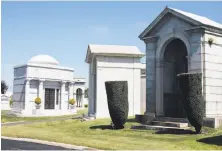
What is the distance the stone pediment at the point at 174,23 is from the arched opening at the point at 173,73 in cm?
165

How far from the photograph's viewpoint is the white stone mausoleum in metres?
41.3

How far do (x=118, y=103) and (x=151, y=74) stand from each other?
14.0ft

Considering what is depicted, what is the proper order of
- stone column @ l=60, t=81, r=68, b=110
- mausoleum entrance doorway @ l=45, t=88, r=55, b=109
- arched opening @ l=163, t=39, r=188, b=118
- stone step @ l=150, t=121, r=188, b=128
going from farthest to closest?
stone column @ l=60, t=81, r=68, b=110, mausoleum entrance doorway @ l=45, t=88, r=55, b=109, arched opening @ l=163, t=39, r=188, b=118, stone step @ l=150, t=121, r=188, b=128

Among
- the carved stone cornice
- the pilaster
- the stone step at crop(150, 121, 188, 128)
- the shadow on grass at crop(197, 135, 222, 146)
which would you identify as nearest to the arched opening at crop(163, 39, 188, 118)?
the pilaster

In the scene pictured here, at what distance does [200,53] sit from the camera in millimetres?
19922

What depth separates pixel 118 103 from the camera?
21062 millimetres

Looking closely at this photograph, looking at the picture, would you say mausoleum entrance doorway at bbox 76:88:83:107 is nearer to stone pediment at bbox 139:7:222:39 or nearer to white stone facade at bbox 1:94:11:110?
white stone facade at bbox 1:94:11:110

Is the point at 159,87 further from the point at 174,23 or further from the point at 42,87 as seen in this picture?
the point at 42,87

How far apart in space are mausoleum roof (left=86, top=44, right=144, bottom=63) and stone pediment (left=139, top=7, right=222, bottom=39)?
870 centimetres

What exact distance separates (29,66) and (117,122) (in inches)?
946

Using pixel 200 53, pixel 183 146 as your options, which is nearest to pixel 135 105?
pixel 200 53

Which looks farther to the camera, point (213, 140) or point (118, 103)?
point (118, 103)

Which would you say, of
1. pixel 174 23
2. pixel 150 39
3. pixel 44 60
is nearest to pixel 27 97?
pixel 44 60

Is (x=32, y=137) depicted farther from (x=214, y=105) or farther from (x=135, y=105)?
(x=135, y=105)
